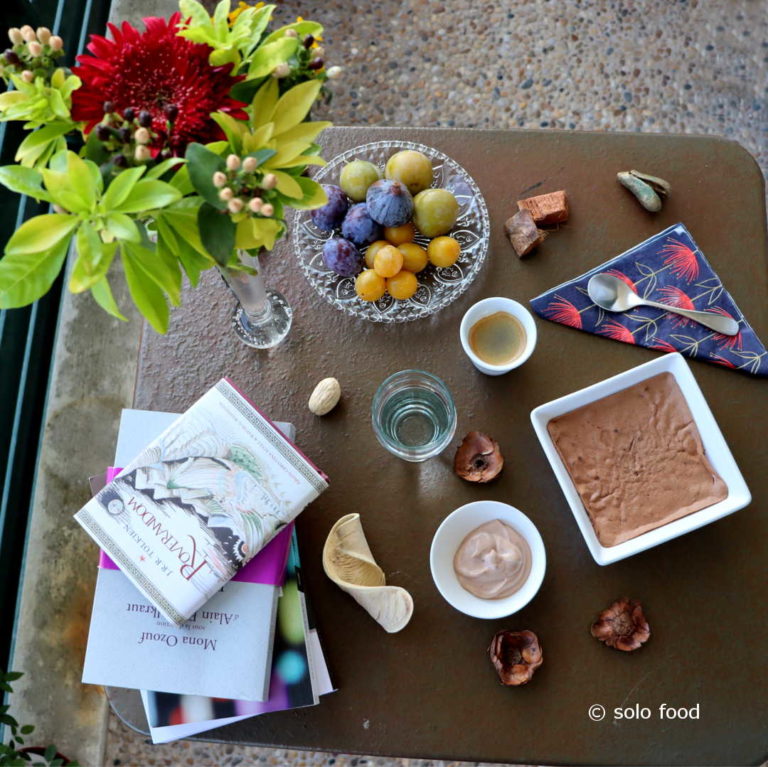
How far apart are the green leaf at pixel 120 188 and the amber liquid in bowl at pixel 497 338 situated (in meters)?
0.57

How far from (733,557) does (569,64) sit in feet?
4.80

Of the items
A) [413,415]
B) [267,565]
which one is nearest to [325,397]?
[413,415]

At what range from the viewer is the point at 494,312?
3.42 feet

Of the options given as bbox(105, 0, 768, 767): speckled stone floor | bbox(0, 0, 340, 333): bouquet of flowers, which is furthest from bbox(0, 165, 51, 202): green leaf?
bbox(105, 0, 768, 767): speckled stone floor

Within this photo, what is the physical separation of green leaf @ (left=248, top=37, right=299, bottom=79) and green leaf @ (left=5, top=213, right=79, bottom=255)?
223 millimetres

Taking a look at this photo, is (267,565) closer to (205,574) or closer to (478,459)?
(205,574)

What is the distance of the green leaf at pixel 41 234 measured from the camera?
1.95ft

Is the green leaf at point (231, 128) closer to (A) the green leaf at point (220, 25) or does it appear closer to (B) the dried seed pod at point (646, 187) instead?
(A) the green leaf at point (220, 25)

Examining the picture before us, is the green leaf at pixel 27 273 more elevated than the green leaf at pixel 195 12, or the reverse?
the green leaf at pixel 195 12

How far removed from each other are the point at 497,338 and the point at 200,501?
48cm

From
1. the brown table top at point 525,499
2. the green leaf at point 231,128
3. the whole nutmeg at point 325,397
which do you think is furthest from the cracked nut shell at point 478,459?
the green leaf at point 231,128

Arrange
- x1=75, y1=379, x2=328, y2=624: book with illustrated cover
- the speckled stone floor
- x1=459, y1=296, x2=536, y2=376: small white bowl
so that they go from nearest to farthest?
x1=75, y1=379, x2=328, y2=624: book with illustrated cover → x1=459, y1=296, x2=536, y2=376: small white bowl → the speckled stone floor

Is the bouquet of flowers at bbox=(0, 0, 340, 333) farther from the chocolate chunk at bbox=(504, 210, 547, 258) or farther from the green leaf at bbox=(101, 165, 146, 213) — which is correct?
the chocolate chunk at bbox=(504, 210, 547, 258)

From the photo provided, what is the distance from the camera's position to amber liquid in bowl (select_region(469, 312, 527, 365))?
104cm
